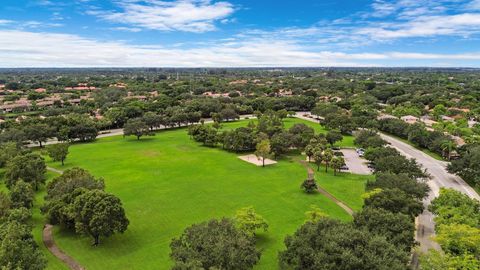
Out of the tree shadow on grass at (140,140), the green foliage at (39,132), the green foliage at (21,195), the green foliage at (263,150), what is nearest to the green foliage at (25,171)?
the green foliage at (21,195)

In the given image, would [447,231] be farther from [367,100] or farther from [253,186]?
[367,100]

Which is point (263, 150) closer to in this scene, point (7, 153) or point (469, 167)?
point (469, 167)

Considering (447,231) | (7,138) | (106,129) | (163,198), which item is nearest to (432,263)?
(447,231)

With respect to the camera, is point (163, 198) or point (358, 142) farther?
point (358, 142)

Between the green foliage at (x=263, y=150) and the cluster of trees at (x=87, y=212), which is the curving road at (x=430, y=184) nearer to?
the green foliage at (x=263, y=150)

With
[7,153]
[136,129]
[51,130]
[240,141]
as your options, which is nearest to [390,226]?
[240,141]

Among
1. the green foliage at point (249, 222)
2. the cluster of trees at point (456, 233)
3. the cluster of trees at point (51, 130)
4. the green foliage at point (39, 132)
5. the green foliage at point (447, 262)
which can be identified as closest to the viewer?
the green foliage at point (447, 262)

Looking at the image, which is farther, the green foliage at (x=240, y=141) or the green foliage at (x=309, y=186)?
the green foliage at (x=240, y=141)
